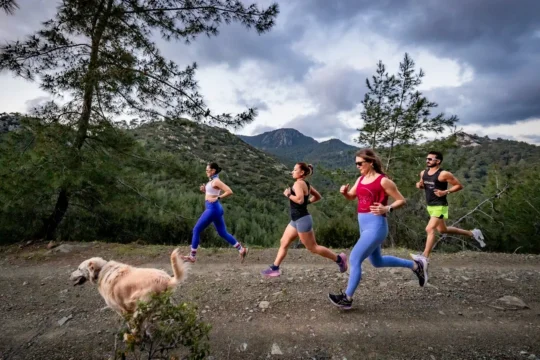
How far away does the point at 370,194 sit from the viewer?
4020 millimetres

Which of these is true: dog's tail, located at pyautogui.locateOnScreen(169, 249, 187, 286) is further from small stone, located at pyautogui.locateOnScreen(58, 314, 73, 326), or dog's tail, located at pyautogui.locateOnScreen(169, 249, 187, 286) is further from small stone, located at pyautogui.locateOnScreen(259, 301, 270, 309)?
small stone, located at pyautogui.locateOnScreen(58, 314, 73, 326)

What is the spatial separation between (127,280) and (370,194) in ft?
9.94

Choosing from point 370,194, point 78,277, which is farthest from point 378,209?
point 78,277

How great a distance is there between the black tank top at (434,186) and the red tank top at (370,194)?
2299mm

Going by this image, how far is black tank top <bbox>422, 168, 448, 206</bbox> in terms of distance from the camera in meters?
5.76

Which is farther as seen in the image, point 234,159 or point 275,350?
point 234,159

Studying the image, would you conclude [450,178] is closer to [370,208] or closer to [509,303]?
[509,303]

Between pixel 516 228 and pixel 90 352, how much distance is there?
15.6 m

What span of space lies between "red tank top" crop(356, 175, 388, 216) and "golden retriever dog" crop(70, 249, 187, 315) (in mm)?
2367

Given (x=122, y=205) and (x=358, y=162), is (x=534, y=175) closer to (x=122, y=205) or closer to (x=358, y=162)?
(x=358, y=162)

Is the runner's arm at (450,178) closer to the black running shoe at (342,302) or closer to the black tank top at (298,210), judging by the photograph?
the black tank top at (298,210)

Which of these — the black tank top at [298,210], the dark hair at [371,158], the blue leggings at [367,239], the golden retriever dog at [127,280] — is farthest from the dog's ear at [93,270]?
the dark hair at [371,158]

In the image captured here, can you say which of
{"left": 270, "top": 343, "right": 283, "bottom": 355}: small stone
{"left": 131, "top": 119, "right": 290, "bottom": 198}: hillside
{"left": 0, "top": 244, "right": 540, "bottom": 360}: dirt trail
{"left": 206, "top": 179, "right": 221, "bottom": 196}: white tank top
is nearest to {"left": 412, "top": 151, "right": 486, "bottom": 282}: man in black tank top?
{"left": 0, "top": 244, "right": 540, "bottom": 360}: dirt trail

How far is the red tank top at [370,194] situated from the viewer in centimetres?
398
